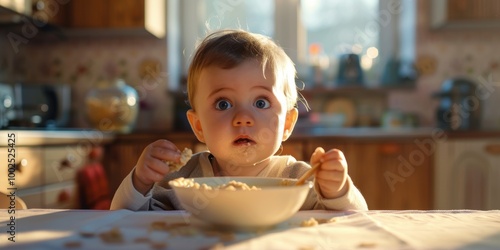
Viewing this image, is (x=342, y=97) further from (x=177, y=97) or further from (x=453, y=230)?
(x=453, y=230)

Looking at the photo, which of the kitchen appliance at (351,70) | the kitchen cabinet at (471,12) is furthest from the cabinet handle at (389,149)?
the kitchen cabinet at (471,12)

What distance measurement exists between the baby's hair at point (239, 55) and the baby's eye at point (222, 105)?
0.07 m

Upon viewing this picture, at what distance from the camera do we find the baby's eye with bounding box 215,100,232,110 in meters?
0.93

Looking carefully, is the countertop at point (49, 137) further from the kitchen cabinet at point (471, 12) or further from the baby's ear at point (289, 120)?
the kitchen cabinet at point (471, 12)

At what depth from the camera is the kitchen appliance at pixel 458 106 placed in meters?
2.79

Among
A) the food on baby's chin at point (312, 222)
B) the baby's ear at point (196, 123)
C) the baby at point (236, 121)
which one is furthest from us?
the baby's ear at point (196, 123)

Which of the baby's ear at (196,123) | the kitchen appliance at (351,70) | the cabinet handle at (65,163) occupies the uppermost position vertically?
the kitchen appliance at (351,70)

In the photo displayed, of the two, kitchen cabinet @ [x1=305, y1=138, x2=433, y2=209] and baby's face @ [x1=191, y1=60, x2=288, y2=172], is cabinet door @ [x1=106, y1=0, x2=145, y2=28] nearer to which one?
kitchen cabinet @ [x1=305, y1=138, x2=433, y2=209]

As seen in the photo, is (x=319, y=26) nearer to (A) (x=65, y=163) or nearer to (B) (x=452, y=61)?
(B) (x=452, y=61)

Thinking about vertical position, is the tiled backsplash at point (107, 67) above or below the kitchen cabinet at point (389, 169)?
above

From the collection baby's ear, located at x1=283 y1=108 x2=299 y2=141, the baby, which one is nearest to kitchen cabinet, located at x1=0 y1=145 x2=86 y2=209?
the baby

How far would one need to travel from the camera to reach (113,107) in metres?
2.78

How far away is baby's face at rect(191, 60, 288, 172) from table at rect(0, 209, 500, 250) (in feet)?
0.82

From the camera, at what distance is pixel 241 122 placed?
0.87 meters
